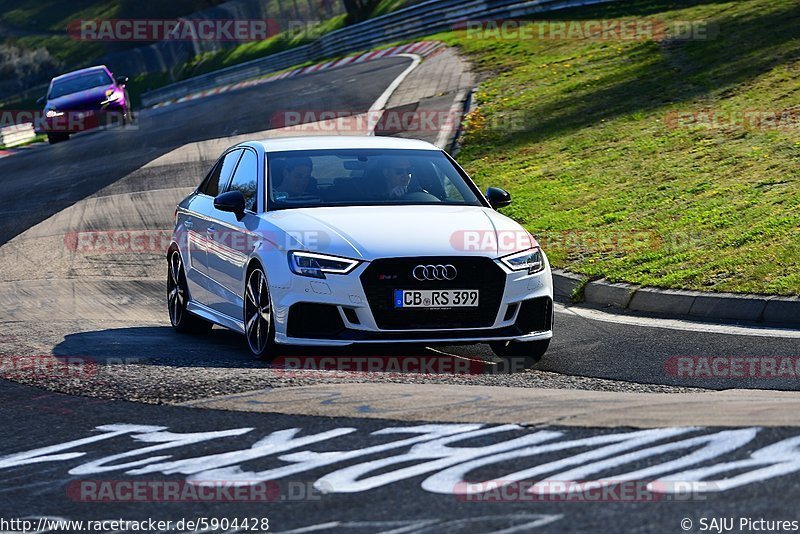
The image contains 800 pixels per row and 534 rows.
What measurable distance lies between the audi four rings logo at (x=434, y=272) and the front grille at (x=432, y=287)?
0.07ft

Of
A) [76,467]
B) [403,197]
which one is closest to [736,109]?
[403,197]

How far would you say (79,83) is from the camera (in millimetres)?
36094

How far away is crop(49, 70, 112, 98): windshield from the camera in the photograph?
35844mm

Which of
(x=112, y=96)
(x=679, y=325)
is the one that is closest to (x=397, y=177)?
(x=679, y=325)

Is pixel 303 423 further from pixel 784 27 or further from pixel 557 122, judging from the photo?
pixel 784 27

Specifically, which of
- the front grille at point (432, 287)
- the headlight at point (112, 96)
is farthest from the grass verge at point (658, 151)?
the headlight at point (112, 96)

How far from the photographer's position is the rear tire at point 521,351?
31.4 ft

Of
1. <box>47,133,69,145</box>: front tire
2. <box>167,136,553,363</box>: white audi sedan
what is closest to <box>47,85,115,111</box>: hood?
<box>47,133,69,145</box>: front tire

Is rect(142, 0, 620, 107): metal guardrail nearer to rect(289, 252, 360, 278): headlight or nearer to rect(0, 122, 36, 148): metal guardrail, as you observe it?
rect(0, 122, 36, 148): metal guardrail

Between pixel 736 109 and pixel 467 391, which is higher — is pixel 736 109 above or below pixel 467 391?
below

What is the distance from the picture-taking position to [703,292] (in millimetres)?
11414

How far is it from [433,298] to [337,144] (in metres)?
2.26

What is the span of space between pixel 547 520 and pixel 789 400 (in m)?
2.76

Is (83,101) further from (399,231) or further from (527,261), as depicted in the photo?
(527,261)
